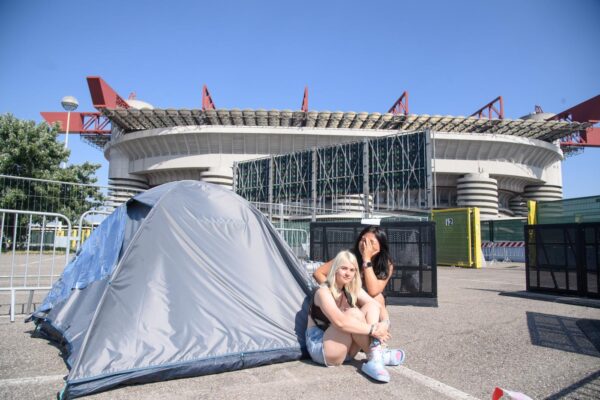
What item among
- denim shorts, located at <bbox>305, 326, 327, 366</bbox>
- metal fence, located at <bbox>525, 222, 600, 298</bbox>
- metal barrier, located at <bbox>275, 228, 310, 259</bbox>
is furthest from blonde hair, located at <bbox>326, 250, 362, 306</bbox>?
metal barrier, located at <bbox>275, 228, 310, 259</bbox>

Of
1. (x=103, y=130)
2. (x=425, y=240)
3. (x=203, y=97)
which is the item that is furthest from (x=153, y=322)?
(x=103, y=130)

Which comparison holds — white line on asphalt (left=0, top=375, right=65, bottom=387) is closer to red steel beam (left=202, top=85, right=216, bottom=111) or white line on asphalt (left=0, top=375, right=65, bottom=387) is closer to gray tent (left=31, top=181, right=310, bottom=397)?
gray tent (left=31, top=181, right=310, bottom=397)

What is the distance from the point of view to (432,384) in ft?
10.2

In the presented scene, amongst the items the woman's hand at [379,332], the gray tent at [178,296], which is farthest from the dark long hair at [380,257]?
the woman's hand at [379,332]

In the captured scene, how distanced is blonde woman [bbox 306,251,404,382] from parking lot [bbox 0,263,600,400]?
0.12 metres

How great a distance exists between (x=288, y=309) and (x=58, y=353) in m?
2.39

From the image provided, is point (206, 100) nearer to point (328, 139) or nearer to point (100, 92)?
point (100, 92)

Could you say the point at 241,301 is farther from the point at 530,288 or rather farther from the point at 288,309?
the point at 530,288

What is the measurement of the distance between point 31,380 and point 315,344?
238 centimetres

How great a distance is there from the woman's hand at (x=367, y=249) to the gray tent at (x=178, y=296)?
732 mm

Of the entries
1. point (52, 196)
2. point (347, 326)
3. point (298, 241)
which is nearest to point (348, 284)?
point (347, 326)

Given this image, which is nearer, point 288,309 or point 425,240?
point 288,309

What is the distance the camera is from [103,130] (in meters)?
45.5

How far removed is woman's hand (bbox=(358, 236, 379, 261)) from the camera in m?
4.36
